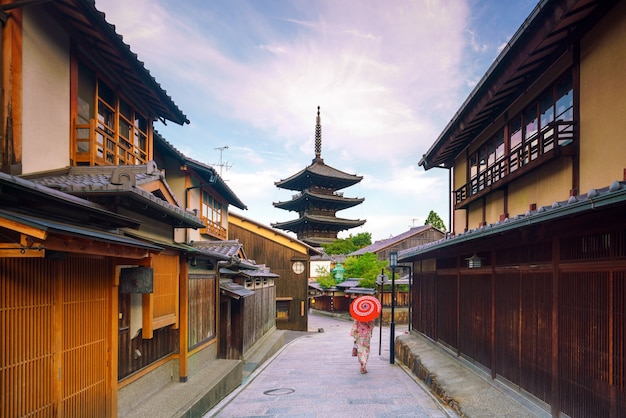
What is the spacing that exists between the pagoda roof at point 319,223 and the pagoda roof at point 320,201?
1787 millimetres

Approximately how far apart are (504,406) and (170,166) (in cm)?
1394

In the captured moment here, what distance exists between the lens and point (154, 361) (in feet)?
31.9

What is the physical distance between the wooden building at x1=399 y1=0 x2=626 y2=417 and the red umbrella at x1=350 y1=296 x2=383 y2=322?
7.98ft

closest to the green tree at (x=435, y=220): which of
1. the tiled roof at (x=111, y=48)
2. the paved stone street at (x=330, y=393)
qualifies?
the paved stone street at (x=330, y=393)

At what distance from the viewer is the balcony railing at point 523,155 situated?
9203 millimetres

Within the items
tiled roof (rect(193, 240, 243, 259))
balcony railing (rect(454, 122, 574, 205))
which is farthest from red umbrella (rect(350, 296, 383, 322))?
balcony railing (rect(454, 122, 574, 205))

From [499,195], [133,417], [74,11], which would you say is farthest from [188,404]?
[499,195]

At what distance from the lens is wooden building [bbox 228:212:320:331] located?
111ft

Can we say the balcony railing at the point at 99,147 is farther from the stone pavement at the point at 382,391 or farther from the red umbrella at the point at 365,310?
the red umbrella at the point at 365,310

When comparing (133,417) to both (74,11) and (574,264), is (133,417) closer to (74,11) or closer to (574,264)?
(74,11)

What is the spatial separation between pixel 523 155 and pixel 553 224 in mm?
4486

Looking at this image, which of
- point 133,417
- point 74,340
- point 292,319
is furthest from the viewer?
point 292,319

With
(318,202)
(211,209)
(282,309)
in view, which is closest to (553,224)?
(211,209)

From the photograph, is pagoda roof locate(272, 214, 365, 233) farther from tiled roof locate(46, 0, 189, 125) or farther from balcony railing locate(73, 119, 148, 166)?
balcony railing locate(73, 119, 148, 166)
